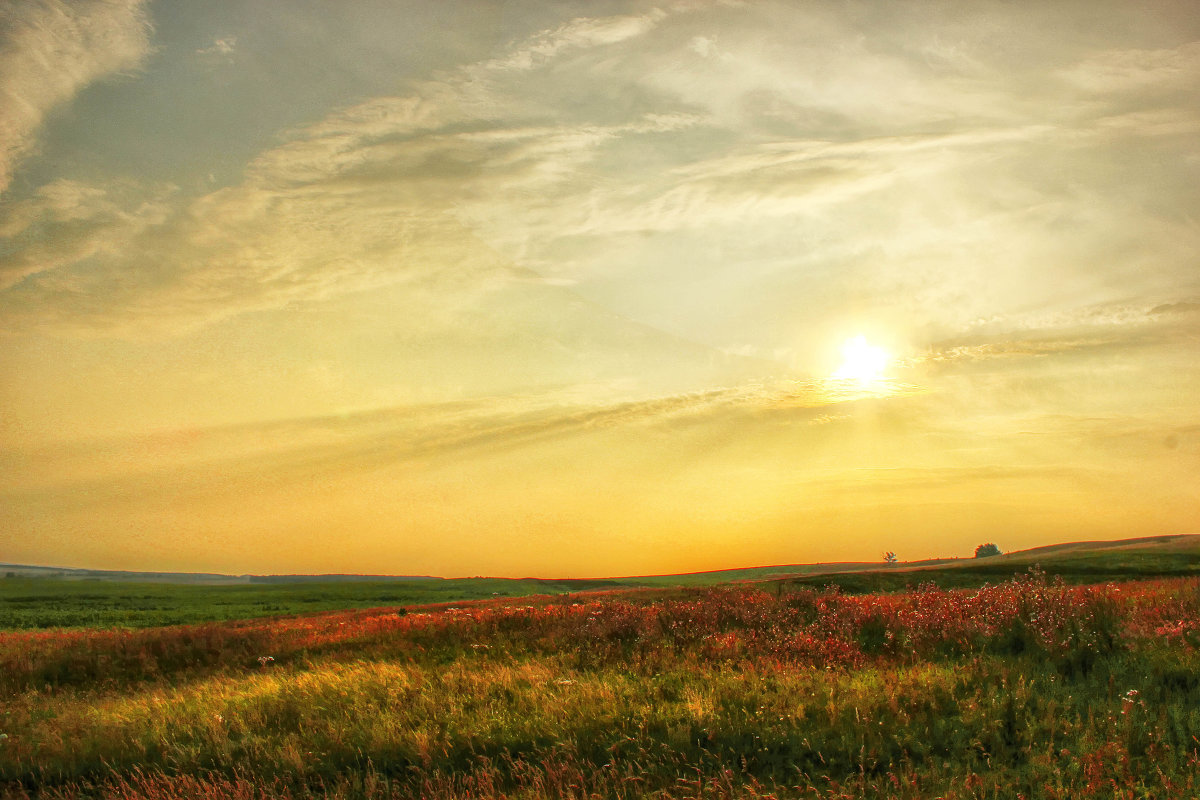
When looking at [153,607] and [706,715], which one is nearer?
[706,715]

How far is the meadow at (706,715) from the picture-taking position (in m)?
6.44

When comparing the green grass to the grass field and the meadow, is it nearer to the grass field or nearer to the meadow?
the grass field

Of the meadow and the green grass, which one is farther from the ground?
the meadow

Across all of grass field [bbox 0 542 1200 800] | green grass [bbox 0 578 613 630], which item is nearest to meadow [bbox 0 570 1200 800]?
grass field [bbox 0 542 1200 800]

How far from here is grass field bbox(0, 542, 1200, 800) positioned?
644 cm

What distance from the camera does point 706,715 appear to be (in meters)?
7.77

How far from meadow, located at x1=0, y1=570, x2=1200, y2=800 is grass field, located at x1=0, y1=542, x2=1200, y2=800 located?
0.12 ft

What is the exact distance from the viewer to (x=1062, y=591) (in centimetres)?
1241

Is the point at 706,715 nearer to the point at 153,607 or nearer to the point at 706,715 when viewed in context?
the point at 706,715

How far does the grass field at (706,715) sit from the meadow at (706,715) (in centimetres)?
4

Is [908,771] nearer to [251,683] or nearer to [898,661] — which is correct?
[898,661]

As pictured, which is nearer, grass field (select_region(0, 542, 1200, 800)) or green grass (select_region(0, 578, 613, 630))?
grass field (select_region(0, 542, 1200, 800))

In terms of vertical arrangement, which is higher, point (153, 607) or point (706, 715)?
point (706, 715)

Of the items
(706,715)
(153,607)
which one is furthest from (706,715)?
(153,607)
